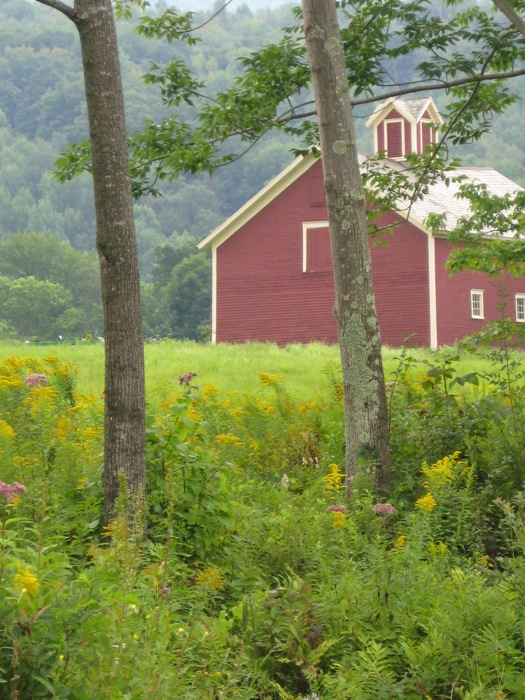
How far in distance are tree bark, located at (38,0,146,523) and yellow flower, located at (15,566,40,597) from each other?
9.94 feet

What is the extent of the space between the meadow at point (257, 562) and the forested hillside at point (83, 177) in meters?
74.8

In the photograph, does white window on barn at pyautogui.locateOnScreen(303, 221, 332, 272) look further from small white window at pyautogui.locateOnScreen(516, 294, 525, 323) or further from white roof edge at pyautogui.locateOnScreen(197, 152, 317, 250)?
small white window at pyautogui.locateOnScreen(516, 294, 525, 323)

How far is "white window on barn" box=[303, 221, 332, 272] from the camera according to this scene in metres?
34.4

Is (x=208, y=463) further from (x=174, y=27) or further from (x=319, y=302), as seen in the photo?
(x=319, y=302)

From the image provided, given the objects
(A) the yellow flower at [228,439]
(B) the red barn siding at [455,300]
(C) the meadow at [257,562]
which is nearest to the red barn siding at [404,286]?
(B) the red barn siding at [455,300]

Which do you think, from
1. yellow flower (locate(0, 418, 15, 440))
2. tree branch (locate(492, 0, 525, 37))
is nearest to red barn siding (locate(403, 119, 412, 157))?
tree branch (locate(492, 0, 525, 37))

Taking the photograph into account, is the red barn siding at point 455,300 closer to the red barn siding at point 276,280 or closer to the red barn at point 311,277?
the red barn at point 311,277

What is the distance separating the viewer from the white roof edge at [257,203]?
34531mm

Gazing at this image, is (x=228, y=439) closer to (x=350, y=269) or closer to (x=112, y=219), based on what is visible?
(x=350, y=269)

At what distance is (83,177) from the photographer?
131125mm

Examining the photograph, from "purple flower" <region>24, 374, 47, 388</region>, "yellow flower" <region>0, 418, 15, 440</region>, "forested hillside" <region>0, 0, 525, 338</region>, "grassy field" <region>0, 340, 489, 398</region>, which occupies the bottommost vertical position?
"grassy field" <region>0, 340, 489, 398</region>

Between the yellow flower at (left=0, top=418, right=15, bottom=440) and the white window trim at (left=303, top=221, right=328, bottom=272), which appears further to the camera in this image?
the white window trim at (left=303, top=221, right=328, bottom=272)

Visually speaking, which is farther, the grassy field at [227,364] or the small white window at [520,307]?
the small white window at [520,307]

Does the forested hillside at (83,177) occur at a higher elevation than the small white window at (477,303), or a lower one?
higher
